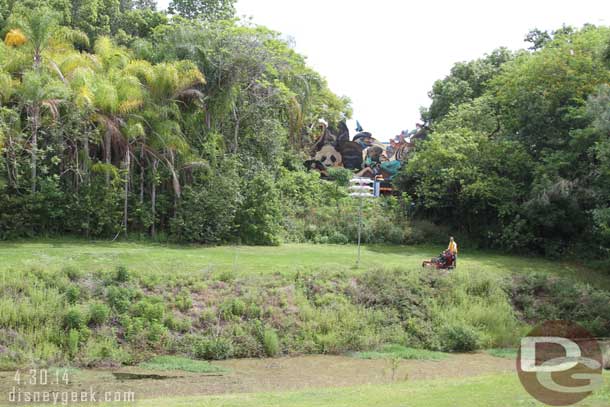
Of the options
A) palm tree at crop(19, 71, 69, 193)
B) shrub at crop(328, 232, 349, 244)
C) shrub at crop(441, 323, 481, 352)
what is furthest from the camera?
shrub at crop(328, 232, 349, 244)

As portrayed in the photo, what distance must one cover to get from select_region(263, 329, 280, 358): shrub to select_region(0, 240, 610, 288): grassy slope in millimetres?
3063

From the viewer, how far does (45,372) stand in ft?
41.7

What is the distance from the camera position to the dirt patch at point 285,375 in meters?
11.9

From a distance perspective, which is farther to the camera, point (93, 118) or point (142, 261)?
point (93, 118)

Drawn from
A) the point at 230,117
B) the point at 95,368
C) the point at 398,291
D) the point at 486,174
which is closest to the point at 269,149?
the point at 230,117

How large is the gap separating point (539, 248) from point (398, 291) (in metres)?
11.7

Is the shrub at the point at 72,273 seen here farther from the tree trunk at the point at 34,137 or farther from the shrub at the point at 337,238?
the shrub at the point at 337,238

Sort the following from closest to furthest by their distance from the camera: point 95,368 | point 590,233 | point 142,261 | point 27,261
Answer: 1. point 95,368
2. point 27,261
3. point 142,261
4. point 590,233

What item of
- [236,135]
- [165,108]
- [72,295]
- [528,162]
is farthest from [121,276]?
[528,162]

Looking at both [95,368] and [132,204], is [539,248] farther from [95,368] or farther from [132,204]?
[95,368]

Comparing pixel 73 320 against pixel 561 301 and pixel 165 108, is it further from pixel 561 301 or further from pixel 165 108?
pixel 561 301

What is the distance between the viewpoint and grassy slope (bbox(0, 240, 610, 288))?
17844 mm

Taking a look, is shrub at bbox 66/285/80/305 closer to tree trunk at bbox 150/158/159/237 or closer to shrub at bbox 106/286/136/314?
shrub at bbox 106/286/136/314

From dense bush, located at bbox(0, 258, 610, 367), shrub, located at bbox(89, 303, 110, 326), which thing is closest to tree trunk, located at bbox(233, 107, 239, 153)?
dense bush, located at bbox(0, 258, 610, 367)
